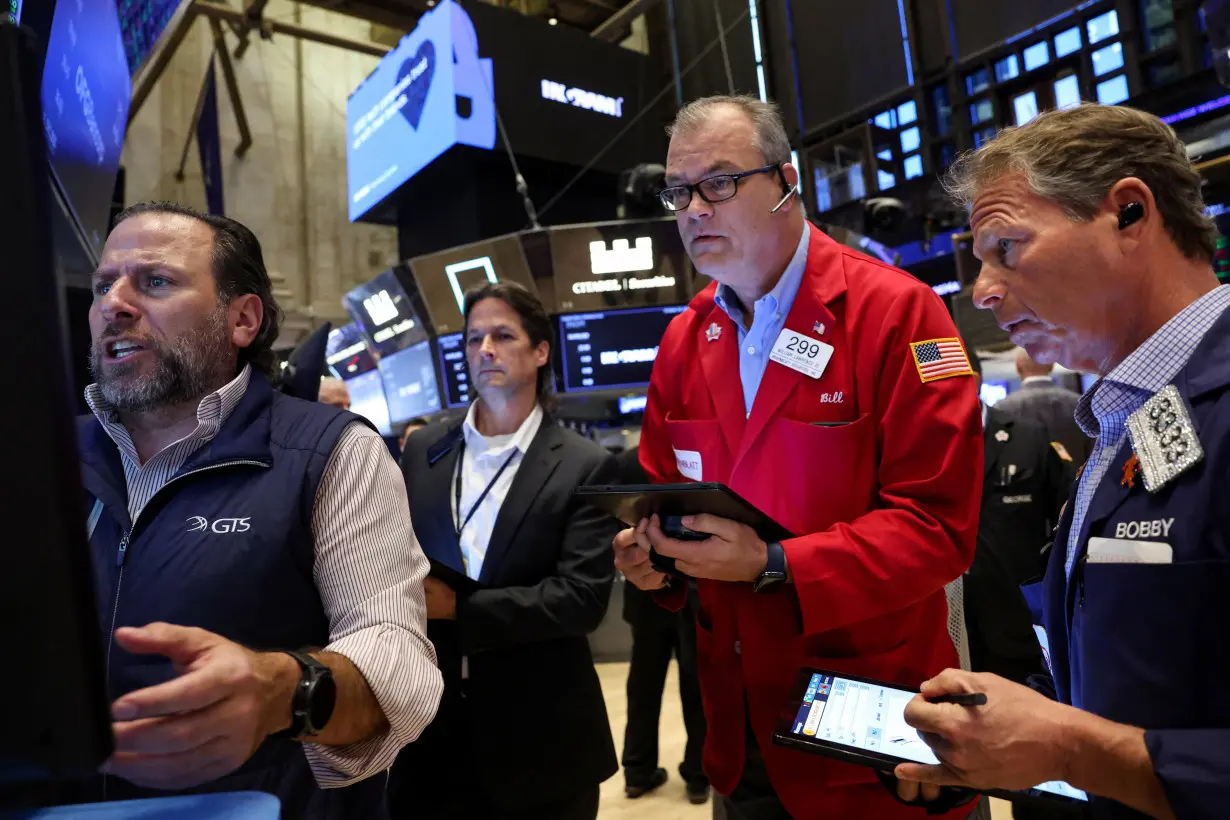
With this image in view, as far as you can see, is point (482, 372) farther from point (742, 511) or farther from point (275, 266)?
point (275, 266)

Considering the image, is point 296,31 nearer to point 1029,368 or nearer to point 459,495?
point 1029,368

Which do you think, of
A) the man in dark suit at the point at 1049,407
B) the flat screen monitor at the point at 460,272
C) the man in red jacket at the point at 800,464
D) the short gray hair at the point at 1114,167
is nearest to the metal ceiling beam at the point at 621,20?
the flat screen monitor at the point at 460,272

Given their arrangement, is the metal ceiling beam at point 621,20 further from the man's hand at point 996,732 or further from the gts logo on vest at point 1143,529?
the man's hand at point 996,732

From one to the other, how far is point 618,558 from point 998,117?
396 inches

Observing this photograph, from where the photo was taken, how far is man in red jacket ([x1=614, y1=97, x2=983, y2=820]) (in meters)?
1.33

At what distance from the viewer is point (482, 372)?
242 centimetres

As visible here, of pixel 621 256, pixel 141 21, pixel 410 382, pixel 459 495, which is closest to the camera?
pixel 459 495

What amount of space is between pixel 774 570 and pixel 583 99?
845 centimetres

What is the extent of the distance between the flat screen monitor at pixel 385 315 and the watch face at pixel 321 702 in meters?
6.66

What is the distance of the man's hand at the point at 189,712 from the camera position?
76 centimetres

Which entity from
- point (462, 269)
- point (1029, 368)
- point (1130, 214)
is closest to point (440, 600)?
point (1130, 214)

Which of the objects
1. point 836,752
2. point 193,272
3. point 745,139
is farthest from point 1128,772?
point 193,272

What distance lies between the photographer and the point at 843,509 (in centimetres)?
147

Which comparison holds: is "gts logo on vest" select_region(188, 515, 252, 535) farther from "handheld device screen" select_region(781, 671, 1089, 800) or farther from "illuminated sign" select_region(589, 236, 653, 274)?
"illuminated sign" select_region(589, 236, 653, 274)
